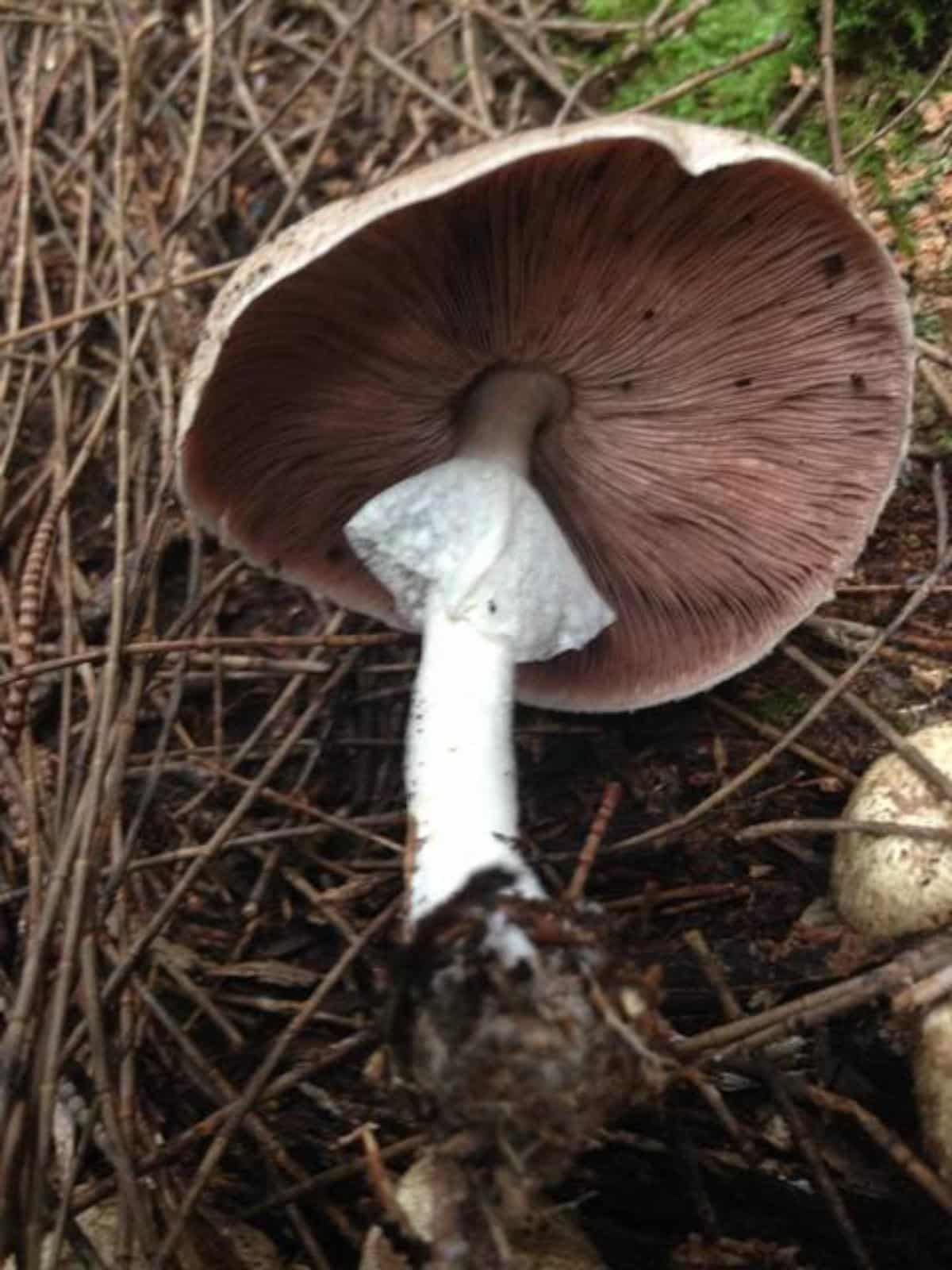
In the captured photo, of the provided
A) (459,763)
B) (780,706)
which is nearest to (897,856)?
(780,706)

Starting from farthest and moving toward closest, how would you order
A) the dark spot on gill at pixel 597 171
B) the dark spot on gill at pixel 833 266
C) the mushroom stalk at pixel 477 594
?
1. the mushroom stalk at pixel 477 594
2. the dark spot on gill at pixel 833 266
3. the dark spot on gill at pixel 597 171

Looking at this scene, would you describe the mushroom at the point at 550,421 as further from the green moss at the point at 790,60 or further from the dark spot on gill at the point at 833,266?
the green moss at the point at 790,60

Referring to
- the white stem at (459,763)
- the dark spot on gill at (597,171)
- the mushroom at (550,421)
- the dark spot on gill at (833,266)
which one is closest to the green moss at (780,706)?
the mushroom at (550,421)

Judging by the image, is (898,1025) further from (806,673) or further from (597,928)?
(806,673)

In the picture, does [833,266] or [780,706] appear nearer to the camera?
[833,266]

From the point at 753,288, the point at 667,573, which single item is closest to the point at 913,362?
the point at 753,288

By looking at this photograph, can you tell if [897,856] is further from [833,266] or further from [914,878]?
[833,266]
